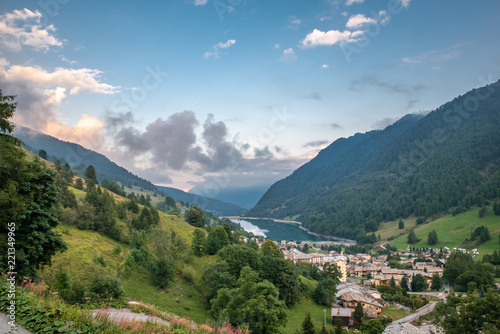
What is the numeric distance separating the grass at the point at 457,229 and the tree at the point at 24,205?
15007 centimetres

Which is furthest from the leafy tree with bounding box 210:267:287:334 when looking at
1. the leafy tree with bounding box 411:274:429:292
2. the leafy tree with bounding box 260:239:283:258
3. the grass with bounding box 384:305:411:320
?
the leafy tree with bounding box 411:274:429:292

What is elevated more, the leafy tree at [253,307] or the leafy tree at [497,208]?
the leafy tree at [497,208]

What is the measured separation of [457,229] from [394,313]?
132m

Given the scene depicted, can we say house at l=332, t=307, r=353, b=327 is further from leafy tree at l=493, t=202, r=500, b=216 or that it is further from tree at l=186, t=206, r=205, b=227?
leafy tree at l=493, t=202, r=500, b=216

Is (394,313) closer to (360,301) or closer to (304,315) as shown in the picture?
(360,301)

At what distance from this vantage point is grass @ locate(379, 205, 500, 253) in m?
129

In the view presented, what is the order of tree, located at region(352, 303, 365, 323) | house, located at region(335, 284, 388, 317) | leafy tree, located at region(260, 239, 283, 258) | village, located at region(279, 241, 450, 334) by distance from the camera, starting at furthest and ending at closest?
leafy tree, located at region(260, 239, 283, 258) → house, located at region(335, 284, 388, 317) → tree, located at region(352, 303, 365, 323) → village, located at region(279, 241, 450, 334)

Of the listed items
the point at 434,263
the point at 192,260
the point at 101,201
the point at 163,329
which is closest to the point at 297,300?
the point at 192,260

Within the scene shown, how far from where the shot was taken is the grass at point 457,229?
129075mm

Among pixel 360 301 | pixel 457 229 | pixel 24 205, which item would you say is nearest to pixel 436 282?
pixel 360 301

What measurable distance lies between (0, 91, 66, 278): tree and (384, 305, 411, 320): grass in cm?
5790

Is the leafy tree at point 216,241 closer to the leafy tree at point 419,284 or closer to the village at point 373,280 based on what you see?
the village at point 373,280

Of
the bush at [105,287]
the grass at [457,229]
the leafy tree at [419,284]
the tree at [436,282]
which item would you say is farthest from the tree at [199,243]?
the grass at [457,229]

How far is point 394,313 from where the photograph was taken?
5672 cm
